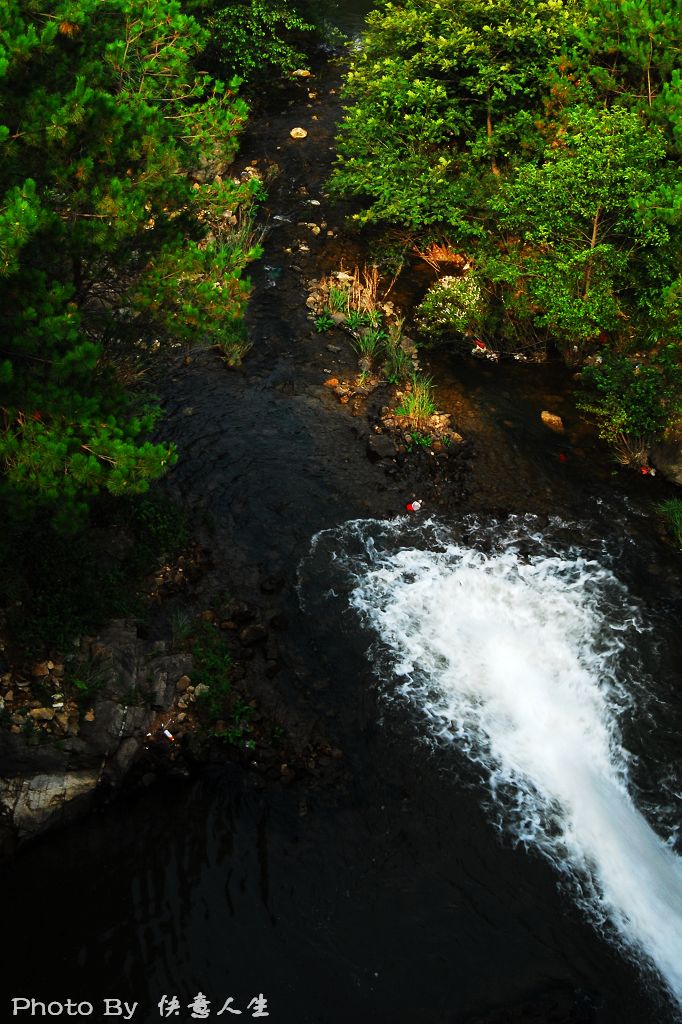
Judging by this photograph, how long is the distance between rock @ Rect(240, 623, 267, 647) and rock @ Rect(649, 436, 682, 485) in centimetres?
804

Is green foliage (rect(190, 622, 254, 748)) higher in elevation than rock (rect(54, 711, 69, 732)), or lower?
higher

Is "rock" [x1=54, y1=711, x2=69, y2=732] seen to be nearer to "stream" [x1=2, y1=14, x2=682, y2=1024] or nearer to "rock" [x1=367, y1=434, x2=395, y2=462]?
"stream" [x1=2, y1=14, x2=682, y2=1024]

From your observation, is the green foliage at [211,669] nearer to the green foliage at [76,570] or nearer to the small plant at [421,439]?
the green foliage at [76,570]

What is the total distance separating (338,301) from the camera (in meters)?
16.9

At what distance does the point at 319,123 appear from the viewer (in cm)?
2330

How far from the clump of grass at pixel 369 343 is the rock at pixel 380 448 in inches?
92.0

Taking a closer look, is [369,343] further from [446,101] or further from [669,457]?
[669,457]

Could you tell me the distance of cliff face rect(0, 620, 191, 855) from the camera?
30.3 feet

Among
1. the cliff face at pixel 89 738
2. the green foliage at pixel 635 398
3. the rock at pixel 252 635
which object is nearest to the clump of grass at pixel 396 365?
the green foliage at pixel 635 398

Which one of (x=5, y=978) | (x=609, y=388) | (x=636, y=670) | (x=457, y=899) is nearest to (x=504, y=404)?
(x=609, y=388)

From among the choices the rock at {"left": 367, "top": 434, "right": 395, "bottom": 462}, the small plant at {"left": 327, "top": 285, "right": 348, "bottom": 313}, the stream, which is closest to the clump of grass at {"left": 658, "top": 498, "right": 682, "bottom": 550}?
the stream

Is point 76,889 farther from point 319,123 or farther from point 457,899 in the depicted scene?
point 319,123

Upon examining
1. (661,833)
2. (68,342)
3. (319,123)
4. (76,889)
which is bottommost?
(76,889)

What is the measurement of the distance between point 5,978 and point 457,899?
4.84 metres
